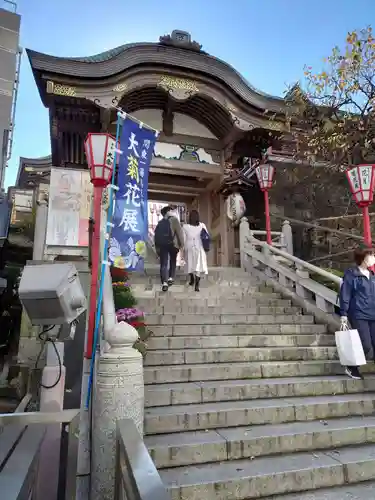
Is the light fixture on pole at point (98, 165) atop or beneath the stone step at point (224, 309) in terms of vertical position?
atop

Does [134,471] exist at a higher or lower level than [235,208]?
lower

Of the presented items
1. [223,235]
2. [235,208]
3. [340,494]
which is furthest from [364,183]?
[340,494]

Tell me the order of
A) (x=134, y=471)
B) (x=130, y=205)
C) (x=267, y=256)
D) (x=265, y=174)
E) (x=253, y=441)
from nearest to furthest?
(x=134, y=471), (x=253, y=441), (x=130, y=205), (x=267, y=256), (x=265, y=174)

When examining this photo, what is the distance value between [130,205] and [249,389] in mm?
3042

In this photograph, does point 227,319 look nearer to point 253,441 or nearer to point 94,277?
point 94,277

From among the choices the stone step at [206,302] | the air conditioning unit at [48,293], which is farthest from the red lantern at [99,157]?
the air conditioning unit at [48,293]

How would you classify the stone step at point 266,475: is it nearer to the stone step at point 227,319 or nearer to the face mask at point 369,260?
the face mask at point 369,260

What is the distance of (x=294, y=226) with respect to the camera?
42.8ft

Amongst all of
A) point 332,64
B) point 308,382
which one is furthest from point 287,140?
point 308,382

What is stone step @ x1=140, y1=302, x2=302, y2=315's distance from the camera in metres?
6.38

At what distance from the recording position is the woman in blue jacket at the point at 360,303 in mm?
4969

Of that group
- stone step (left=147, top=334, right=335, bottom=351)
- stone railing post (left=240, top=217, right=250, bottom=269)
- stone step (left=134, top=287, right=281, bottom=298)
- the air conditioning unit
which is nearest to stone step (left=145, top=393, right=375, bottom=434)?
stone step (left=147, top=334, right=335, bottom=351)

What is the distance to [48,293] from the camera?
3039 millimetres

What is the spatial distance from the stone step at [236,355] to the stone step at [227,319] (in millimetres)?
808
